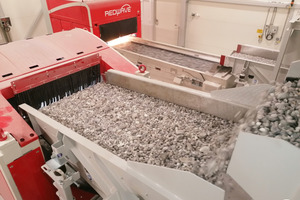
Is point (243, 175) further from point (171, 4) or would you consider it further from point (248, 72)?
point (171, 4)

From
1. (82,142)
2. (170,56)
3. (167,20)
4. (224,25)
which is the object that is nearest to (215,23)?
(224,25)

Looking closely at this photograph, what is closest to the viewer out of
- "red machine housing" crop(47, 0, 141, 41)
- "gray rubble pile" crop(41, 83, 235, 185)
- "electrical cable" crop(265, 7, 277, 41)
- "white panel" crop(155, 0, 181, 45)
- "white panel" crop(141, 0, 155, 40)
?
"gray rubble pile" crop(41, 83, 235, 185)

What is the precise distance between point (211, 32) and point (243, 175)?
450cm

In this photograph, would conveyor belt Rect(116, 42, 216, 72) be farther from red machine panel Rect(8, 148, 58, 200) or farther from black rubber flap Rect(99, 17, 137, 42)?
red machine panel Rect(8, 148, 58, 200)

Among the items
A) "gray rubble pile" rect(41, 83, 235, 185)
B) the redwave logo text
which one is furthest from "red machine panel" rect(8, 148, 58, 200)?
the redwave logo text

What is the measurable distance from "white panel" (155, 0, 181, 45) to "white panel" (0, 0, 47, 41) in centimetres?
281

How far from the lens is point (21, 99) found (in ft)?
5.77

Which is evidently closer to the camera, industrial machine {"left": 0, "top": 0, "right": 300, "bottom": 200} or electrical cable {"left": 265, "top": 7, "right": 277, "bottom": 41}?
industrial machine {"left": 0, "top": 0, "right": 300, "bottom": 200}

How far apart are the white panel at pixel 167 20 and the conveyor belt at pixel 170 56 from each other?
1.66 m

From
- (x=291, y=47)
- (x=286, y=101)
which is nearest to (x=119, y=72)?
(x=286, y=101)

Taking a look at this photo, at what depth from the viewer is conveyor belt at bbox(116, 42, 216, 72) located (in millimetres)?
3343

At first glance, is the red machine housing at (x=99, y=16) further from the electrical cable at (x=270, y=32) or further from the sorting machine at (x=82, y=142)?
the electrical cable at (x=270, y=32)

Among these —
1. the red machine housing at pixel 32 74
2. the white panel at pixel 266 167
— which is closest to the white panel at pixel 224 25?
the red machine housing at pixel 32 74

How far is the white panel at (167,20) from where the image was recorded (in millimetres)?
5285
